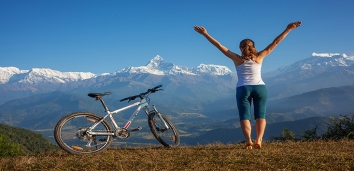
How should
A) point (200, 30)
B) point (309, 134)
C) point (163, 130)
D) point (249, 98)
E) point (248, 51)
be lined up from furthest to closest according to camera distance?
point (309, 134) → point (163, 130) → point (200, 30) → point (249, 98) → point (248, 51)

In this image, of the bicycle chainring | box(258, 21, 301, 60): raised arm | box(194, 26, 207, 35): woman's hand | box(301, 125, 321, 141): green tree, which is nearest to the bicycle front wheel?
the bicycle chainring

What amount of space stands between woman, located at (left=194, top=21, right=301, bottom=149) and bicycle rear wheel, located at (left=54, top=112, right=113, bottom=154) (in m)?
3.14

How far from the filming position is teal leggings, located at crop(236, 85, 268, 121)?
606cm

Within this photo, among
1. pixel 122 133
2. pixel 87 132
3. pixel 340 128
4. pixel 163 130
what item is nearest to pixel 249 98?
pixel 163 130

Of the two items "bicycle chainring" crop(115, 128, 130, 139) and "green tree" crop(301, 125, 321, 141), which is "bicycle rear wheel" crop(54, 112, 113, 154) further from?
"green tree" crop(301, 125, 321, 141)

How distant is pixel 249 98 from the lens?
20.4 ft

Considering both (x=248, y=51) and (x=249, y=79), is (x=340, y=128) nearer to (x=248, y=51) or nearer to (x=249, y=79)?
(x=249, y=79)

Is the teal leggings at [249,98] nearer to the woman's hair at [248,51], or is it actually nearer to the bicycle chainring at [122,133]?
the woman's hair at [248,51]

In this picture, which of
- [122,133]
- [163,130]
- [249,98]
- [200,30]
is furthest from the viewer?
[163,130]

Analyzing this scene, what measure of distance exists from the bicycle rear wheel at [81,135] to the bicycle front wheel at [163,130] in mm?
1379

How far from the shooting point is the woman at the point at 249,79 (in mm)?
6070

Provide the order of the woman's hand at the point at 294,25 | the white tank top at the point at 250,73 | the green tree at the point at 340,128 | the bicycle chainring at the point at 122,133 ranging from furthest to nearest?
the green tree at the point at 340,128 → the bicycle chainring at the point at 122,133 → the woman's hand at the point at 294,25 → the white tank top at the point at 250,73

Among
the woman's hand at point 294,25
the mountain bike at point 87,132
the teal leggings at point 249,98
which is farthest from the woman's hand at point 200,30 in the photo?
the mountain bike at point 87,132

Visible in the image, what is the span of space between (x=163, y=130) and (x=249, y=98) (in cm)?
286
